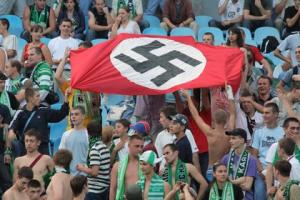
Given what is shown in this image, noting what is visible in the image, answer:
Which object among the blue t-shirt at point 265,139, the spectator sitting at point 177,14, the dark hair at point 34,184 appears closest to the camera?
the dark hair at point 34,184

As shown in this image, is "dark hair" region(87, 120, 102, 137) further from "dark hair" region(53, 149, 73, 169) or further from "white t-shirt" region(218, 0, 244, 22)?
"white t-shirt" region(218, 0, 244, 22)

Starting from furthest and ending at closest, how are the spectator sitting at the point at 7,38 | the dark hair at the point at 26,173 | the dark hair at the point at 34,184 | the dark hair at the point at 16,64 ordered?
1. the spectator sitting at the point at 7,38
2. the dark hair at the point at 16,64
3. the dark hair at the point at 26,173
4. the dark hair at the point at 34,184

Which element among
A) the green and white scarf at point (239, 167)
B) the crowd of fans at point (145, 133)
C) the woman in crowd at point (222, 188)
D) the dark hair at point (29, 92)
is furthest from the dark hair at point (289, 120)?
the dark hair at point (29, 92)

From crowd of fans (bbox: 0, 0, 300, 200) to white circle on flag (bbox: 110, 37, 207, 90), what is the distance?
0.35 metres

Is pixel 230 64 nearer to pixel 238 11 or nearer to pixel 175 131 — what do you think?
pixel 175 131

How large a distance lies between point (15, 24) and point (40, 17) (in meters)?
0.75

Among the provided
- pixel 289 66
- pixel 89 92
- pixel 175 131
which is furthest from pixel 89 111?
pixel 289 66

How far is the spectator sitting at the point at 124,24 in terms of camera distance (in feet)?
82.8

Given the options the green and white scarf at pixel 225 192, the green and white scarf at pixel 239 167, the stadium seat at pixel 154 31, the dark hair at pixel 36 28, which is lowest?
the green and white scarf at pixel 225 192

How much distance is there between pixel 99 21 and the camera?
1040 inches

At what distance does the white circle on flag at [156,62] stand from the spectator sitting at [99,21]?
4.24m

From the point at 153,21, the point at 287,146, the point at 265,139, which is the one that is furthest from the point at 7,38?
the point at 287,146

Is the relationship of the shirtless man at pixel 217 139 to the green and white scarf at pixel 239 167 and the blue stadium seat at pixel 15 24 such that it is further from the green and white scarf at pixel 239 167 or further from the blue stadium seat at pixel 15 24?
the blue stadium seat at pixel 15 24

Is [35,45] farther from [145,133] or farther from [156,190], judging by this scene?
[156,190]
